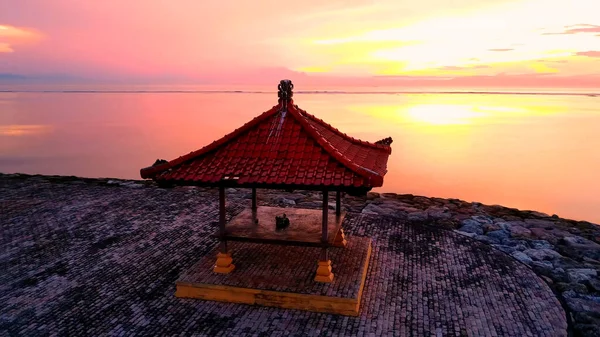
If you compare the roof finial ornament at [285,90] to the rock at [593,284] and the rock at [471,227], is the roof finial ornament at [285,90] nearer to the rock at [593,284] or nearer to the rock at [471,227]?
the rock at [471,227]

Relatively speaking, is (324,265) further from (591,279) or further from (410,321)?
(591,279)

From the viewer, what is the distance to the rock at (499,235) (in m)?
13.2

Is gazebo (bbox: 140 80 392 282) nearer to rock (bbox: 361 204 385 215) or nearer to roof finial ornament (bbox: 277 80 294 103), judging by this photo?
roof finial ornament (bbox: 277 80 294 103)

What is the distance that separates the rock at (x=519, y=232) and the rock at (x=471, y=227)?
39.7 inches

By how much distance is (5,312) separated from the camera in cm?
862

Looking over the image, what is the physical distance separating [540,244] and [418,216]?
393 cm

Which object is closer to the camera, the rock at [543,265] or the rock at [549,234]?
the rock at [543,265]

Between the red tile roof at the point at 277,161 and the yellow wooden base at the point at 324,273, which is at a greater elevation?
the red tile roof at the point at 277,161

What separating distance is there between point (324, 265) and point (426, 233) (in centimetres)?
508

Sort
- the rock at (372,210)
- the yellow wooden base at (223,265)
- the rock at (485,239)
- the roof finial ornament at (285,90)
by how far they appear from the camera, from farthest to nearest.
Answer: the rock at (372,210) < the rock at (485,239) < the yellow wooden base at (223,265) < the roof finial ornament at (285,90)

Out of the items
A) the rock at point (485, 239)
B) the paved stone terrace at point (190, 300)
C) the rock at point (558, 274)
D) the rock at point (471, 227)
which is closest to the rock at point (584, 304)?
the paved stone terrace at point (190, 300)

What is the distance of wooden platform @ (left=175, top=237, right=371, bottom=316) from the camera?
28.2ft

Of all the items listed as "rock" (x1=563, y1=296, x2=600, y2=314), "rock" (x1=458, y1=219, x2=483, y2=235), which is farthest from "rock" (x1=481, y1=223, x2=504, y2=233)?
"rock" (x1=563, y1=296, x2=600, y2=314)

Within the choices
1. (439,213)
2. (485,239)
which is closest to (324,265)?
(485,239)
